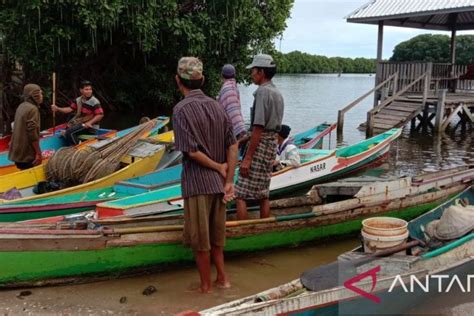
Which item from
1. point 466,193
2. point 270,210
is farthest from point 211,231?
point 466,193

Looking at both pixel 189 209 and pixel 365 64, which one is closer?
pixel 189 209

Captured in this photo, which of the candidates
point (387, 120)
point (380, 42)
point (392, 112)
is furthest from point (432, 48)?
point (387, 120)

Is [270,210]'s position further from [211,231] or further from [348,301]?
[348,301]

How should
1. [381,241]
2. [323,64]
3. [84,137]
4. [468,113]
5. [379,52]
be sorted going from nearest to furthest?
1. [381,241]
2. [84,137]
3. [468,113]
4. [379,52]
5. [323,64]

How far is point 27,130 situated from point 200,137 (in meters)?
3.55

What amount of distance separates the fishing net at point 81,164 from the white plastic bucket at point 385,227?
4161mm

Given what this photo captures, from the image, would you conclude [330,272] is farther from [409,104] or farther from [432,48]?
[432,48]

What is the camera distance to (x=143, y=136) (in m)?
9.31

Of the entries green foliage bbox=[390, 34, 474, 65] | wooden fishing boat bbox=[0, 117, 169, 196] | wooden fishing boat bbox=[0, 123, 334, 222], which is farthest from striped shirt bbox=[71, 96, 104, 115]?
green foliage bbox=[390, 34, 474, 65]

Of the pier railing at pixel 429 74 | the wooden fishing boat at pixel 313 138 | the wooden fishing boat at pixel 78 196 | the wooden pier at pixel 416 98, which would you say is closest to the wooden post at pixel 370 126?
the wooden pier at pixel 416 98

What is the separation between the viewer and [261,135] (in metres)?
5.17

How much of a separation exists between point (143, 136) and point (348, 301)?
6090 millimetres

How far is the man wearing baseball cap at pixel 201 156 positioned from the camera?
4.23 meters

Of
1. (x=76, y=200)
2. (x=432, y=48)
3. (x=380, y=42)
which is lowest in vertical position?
(x=76, y=200)
